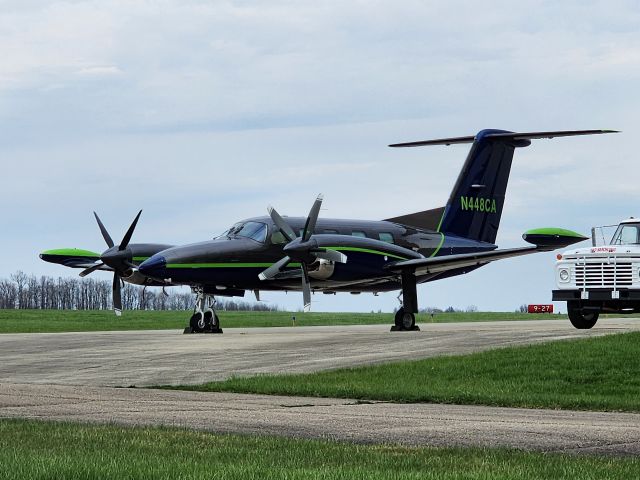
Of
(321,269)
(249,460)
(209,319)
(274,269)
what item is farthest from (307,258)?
(249,460)

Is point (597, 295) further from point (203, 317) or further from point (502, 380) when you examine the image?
point (203, 317)

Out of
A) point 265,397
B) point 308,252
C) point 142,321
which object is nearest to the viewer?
point 265,397

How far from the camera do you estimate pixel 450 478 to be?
1037cm

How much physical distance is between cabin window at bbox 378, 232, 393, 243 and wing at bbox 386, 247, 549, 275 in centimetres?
227

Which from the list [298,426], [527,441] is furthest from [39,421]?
[527,441]

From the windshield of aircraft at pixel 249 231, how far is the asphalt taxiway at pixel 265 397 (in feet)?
14.2

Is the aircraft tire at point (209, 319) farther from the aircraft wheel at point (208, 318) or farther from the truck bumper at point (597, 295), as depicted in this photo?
the truck bumper at point (597, 295)

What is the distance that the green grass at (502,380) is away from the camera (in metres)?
20.6

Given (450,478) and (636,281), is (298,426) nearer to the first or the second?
(450,478)

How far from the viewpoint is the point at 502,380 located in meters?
23.3

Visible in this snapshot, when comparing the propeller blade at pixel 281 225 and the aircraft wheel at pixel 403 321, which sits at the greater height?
the propeller blade at pixel 281 225

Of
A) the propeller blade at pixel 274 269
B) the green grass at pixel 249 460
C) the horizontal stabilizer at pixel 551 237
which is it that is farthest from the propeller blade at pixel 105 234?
the green grass at pixel 249 460

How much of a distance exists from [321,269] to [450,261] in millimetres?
5281

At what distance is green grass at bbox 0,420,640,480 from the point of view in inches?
416
